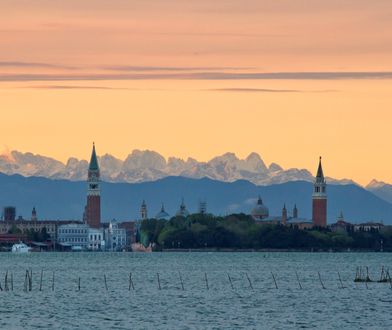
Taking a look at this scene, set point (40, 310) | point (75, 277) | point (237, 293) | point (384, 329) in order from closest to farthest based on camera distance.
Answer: point (384, 329)
point (40, 310)
point (237, 293)
point (75, 277)

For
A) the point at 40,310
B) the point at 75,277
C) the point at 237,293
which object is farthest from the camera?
the point at 75,277

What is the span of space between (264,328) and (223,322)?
492 cm

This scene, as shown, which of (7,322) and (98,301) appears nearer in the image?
(7,322)

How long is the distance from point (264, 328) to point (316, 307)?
19.2 m

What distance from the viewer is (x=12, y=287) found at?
5906 inches

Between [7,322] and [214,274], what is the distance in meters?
87.5

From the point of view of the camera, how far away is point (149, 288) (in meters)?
156

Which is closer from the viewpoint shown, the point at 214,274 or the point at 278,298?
the point at 278,298

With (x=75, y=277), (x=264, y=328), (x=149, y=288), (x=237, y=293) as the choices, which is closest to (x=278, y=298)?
(x=237, y=293)

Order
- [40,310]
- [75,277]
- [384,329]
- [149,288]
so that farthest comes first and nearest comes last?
[75,277] → [149,288] → [40,310] → [384,329]

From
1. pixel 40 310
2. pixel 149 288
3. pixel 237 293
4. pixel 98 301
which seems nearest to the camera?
pixel 40 310

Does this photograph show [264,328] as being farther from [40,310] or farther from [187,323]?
[40,310]

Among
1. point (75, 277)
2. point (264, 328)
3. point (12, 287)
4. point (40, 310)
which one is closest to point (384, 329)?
point (264, 328)

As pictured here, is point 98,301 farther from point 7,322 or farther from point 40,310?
point 7,322
